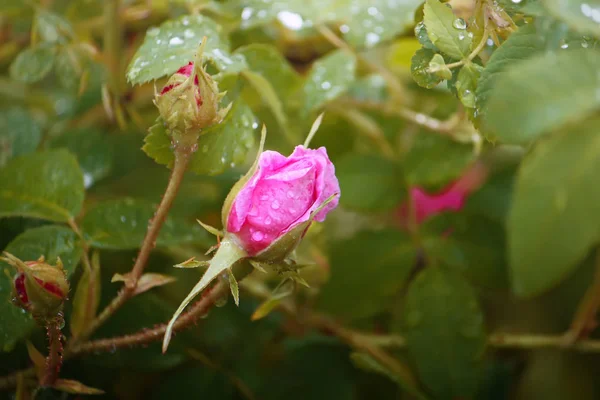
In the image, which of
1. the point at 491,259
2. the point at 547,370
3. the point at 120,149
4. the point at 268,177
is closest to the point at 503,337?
the point at 491,259

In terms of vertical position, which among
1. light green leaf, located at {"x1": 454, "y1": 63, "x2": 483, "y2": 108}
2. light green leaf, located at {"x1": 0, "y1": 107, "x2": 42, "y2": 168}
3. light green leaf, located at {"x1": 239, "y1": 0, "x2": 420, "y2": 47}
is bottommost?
light green leaf, located at {"x1": 0, "y1": 107, "x2": 42, "y2": 168}

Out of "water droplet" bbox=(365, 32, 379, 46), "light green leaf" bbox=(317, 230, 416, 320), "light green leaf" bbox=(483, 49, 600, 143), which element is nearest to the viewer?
"light green leaf" bbox=(483, 49, 600, 143)

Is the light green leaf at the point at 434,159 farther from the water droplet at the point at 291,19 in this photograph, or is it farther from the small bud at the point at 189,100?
the small bud at the point at 189,100

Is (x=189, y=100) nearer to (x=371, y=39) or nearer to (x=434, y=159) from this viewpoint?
(x=371, y=39)

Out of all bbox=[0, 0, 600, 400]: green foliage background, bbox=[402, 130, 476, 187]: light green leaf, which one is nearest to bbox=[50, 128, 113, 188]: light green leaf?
bbox=[0, 0, 600, 400]: green foliage background

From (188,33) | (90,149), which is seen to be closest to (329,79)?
(188,33)

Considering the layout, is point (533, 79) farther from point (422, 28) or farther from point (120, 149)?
point (120, 149)

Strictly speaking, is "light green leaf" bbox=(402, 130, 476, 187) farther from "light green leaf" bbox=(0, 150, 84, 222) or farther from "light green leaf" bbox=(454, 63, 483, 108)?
"light green leaf" bbox=(0, 150, 84, 222)

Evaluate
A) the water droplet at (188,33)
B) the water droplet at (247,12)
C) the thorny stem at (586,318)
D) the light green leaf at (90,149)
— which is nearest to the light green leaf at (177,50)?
the water droplet at (188,33)
